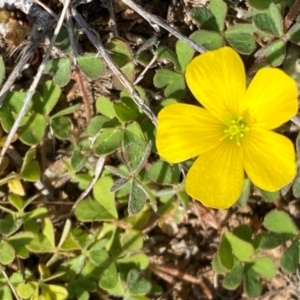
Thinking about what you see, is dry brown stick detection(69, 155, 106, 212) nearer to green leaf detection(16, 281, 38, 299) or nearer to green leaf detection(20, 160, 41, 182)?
green leaf detection(20, 160, 41, 182)

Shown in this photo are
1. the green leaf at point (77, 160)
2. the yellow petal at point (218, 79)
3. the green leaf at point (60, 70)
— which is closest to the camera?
the yellow petal at point (218, 79)

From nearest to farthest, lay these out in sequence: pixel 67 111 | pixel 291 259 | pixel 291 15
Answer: pixel 291 15 < pixel 291 259 < pixel 67 111

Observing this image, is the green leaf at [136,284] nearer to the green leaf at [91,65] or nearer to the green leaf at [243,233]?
the green leaf at [243,233]

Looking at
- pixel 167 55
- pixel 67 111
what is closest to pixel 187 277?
pixel 67 111

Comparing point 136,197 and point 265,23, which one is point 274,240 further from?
point 265,23

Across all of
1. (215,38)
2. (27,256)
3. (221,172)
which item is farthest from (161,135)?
(27,256)

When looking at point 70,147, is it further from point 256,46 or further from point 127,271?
point 256,46

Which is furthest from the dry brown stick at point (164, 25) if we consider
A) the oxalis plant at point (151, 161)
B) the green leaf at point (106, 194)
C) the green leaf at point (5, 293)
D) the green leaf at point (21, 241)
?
the green leaf at point (5, 293)
